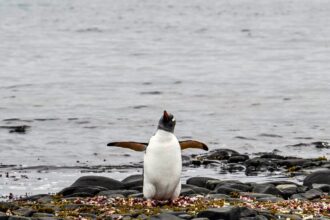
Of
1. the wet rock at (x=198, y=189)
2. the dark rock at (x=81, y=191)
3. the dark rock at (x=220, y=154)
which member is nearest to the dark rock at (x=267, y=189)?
the wet rock at (x=198, y=189)

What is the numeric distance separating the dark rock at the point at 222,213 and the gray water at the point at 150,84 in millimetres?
5664

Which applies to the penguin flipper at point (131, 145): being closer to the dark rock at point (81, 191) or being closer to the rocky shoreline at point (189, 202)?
the rocky shoreline at point (189, 202)

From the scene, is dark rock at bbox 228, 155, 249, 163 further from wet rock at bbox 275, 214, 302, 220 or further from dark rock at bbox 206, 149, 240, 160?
wet rock at bbox 275, 214, 302, 220

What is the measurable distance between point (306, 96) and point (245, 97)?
1984 mm

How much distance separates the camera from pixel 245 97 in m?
32.2

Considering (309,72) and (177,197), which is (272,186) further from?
(309,72)

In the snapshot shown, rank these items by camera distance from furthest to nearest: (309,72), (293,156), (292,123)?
1. (309,72)
2. (292,123)
3. (293,156)

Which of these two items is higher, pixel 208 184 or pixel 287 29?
pixel 287 29

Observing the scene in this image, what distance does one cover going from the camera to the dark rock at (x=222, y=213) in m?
11.3

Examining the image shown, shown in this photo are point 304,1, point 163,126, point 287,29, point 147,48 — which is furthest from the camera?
point 304,1

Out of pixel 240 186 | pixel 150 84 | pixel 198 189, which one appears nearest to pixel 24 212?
pixel 198 189

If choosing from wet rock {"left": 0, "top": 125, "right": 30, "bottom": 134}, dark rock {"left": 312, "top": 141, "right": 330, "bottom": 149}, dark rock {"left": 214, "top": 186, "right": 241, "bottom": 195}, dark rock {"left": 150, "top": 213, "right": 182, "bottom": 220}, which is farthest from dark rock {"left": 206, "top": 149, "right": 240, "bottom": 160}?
dark rock {"left": 150, "top": 213, "right": 182, "bottom": 220}

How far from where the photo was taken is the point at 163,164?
42.3 feet

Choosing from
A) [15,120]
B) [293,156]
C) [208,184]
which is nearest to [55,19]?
[15,120]
